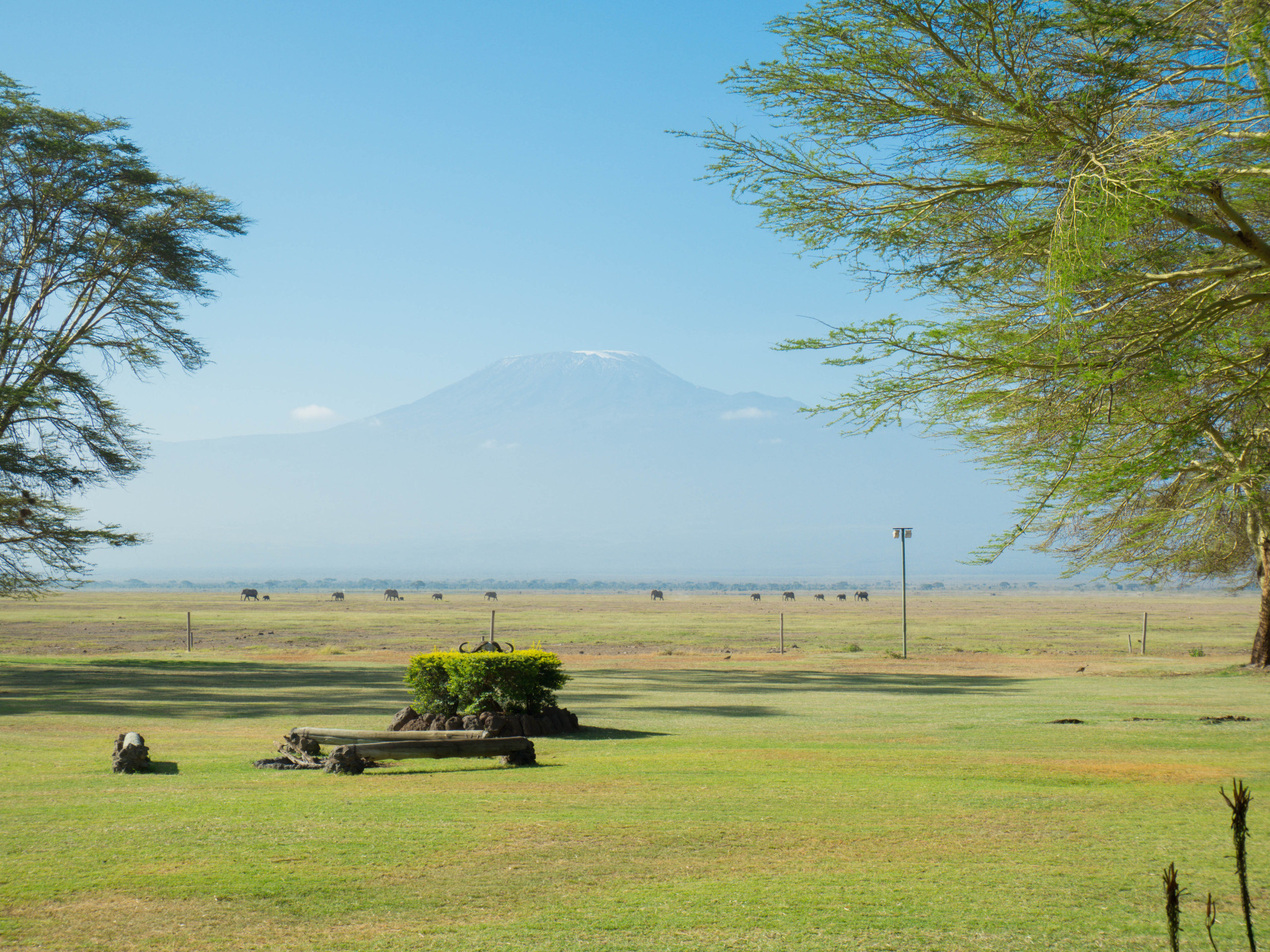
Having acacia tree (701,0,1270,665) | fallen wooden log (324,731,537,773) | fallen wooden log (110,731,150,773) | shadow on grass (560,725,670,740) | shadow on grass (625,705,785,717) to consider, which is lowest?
shadow on grass (625,705,785,717)

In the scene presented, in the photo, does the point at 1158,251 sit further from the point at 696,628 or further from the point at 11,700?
the point at 696,628

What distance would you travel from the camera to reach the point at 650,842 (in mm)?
8023

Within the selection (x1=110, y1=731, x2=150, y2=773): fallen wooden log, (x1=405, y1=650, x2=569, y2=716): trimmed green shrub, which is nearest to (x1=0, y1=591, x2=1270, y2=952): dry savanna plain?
(x1=110, y1=731, x2=150, y2=773): fallen wooden log

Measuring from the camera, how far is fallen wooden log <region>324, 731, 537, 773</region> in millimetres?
11781

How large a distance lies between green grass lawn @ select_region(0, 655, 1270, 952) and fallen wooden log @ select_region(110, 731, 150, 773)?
481 millimetres

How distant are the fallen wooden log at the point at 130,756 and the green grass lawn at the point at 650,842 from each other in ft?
1.58

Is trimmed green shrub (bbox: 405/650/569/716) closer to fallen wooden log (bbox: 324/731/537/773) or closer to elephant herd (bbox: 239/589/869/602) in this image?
fallen wooden log (bbox: 324/731/537/773)

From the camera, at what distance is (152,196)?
31844mm

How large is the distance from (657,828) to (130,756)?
243 inches

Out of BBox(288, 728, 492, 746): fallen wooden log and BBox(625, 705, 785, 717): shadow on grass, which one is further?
BBox(625, 705, 785, 717): shadow on grass

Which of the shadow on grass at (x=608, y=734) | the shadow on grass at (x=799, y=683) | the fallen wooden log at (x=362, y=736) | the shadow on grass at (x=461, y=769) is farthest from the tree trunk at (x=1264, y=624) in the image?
the fallen wooden log at (x=362, y=736)

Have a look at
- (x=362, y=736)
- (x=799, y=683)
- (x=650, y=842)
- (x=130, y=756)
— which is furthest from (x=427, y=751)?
(x=799, y=683)

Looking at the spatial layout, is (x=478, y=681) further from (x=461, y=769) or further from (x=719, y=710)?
(x=719, y=710)

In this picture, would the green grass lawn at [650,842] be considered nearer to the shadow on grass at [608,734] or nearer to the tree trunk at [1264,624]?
the shadow on grass at [608,734]
